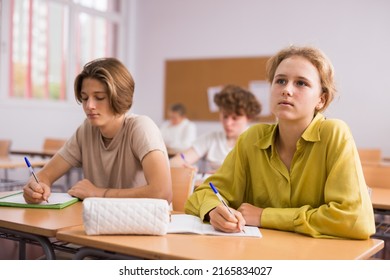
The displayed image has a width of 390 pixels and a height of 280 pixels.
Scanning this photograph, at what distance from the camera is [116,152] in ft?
6.33

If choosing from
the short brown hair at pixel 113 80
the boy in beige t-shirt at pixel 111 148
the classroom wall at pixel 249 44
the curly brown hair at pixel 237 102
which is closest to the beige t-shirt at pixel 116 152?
the boy in beige t-shirt at pixel 111 148

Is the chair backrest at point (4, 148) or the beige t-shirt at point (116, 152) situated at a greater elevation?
the beige t-shirt at point (116, 152)

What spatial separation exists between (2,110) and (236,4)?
336 centimetres

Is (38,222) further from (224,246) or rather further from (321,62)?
(321,62)

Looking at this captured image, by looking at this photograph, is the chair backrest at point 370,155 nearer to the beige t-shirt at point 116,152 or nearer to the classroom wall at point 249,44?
the classroom wall at point 249,44

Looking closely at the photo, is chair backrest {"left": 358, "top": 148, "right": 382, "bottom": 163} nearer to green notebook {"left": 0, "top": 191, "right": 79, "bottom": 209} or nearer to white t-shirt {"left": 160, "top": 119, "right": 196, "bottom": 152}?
white t-shirt {"left": 160, "top": 119, "right": 196, "bottom": 152}

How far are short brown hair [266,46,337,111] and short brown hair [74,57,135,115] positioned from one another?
24.5 inches

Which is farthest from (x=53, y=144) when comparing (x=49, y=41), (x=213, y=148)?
(x=213, y=148)

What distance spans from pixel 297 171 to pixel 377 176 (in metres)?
1.32

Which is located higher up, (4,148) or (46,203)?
(46,203)

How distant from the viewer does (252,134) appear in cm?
161

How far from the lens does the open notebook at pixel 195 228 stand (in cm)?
125

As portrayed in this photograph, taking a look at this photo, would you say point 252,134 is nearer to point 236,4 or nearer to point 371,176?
point 371,176

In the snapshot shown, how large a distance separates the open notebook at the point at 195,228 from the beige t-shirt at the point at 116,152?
454mm
